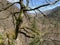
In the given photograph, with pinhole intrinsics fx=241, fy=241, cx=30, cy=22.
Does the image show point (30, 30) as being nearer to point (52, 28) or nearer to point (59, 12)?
point (52, 28)

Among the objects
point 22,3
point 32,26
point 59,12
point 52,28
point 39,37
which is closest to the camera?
point 22,3

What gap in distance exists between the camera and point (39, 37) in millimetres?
10602

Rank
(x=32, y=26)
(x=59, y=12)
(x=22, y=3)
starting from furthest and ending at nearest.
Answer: (x=59, y=12), (x=32, y=26), (x=22, y=3)

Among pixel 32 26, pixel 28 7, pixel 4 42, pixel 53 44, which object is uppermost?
pixel 28 7

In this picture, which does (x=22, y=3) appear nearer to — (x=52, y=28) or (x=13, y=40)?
(x=13, y=40)

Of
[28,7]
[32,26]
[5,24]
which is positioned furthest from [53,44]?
[28,7]

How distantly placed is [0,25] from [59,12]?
17.4 feet

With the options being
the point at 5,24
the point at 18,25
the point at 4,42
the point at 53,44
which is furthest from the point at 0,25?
the point at 18,25

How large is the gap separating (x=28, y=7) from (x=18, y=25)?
0.85 metres

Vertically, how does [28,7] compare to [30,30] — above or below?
above

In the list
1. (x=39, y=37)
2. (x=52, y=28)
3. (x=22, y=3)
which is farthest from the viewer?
(x=52, y=28)

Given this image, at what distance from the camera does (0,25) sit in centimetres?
2120

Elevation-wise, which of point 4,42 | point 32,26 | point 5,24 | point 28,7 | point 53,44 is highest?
point 28,7

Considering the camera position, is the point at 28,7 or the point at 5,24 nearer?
→ the point at 28,7
